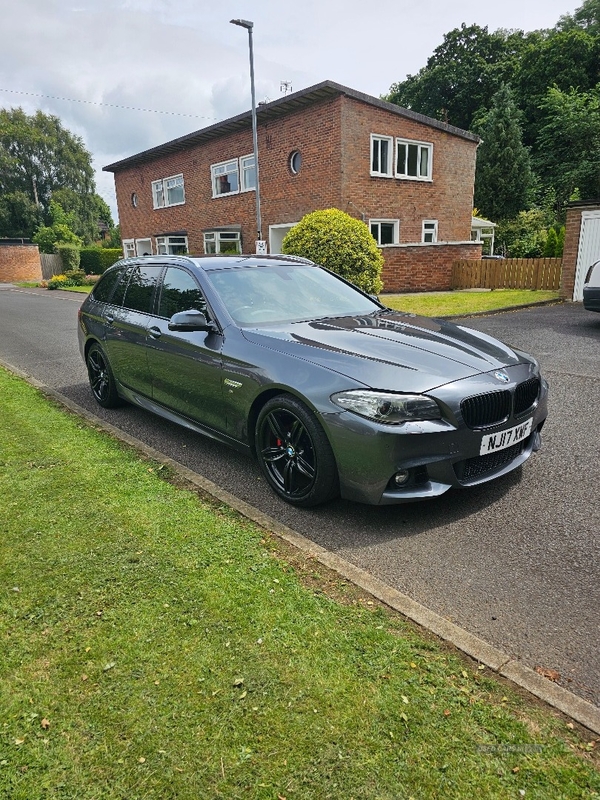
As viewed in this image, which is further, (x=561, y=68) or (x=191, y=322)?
(x=561, y=68)

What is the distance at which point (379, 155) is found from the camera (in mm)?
20812

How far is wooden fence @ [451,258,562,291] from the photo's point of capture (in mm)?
18802

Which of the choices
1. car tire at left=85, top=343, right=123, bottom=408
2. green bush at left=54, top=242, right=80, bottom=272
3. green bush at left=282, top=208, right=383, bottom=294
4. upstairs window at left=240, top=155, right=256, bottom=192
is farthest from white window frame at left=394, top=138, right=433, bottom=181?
green bush at left=54, top=242, right=80, bottom=272

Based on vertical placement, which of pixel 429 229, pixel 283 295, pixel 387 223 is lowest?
pixel 283 295

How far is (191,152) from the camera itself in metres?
26.2

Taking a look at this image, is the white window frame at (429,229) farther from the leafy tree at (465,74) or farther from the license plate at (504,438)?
the leafy tree at (465,74)

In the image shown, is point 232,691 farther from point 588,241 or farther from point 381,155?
point 381,155

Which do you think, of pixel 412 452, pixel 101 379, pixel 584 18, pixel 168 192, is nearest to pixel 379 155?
pixel 168 192

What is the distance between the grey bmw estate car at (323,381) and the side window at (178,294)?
2 cm

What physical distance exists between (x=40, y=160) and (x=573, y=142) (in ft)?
186

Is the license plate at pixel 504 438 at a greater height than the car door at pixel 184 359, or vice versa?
the car door at pixel 184 359

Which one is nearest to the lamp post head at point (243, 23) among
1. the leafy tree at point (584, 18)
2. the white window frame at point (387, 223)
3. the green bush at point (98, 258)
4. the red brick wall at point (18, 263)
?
the white window frame at point (387, 223)

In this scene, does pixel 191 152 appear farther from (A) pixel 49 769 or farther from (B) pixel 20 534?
(A) pixel 49 769

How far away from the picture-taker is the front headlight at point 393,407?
3174mm
